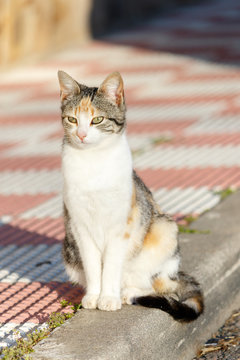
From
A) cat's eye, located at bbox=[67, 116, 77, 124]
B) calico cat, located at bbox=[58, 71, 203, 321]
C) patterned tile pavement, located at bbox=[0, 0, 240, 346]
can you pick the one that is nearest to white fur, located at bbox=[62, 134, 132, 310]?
calico cat, located at bbox=[58, 71, 203, 321]

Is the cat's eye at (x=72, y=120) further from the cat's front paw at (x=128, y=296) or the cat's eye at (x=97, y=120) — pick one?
the cat's front paw at (x=128, y=296)

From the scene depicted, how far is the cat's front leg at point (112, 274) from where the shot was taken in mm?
3066

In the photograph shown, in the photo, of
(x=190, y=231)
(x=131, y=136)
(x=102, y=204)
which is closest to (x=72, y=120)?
(x=102, y=204)

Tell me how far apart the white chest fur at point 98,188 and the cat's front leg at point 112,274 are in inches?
2.3

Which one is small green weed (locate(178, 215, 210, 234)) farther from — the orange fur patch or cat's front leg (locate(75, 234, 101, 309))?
cat's front leg (locate(75, 234, 101, 309))

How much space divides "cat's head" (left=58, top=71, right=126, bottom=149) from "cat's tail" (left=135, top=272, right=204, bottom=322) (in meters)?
0.74

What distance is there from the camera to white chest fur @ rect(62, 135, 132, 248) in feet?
9.87

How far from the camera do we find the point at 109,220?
3.04 metres

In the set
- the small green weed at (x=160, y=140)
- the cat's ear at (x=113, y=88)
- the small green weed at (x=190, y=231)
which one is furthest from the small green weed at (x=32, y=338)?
the small green weed at (x=160, y=140)

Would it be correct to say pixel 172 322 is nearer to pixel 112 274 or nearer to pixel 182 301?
pixel 182 301

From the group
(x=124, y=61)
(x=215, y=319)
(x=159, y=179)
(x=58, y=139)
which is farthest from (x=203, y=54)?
(x=215, y=319)

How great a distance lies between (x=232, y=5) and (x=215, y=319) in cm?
1340

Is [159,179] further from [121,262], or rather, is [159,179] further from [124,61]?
[124,61]

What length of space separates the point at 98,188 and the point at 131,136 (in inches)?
154
